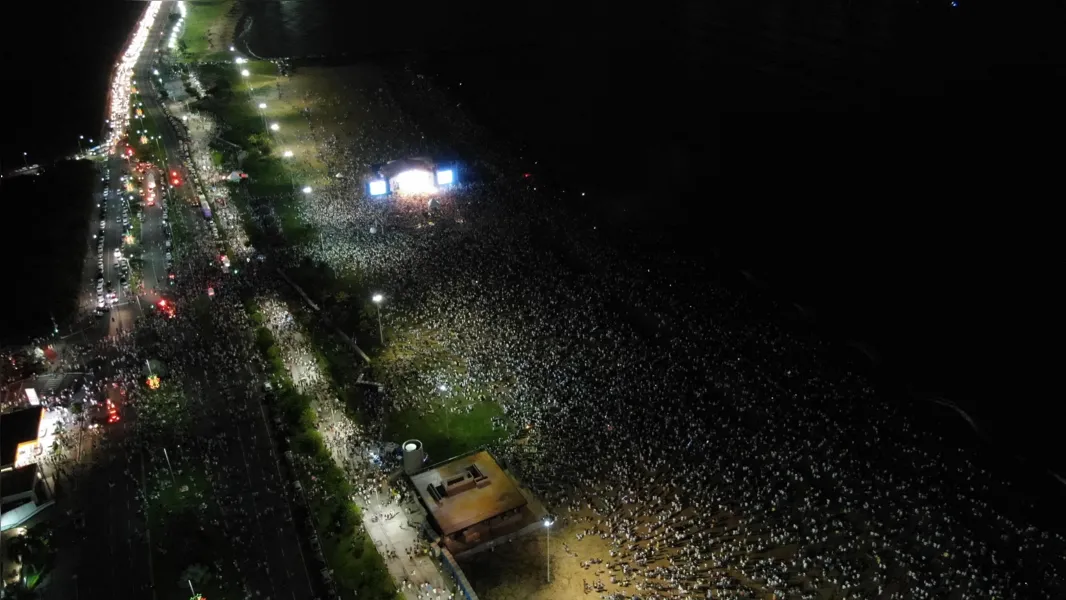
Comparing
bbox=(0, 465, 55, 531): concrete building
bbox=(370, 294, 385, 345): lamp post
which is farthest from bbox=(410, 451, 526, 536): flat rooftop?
bbox=(0, 465, 55, 531): concrete building

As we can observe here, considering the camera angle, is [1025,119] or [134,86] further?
[134,86]

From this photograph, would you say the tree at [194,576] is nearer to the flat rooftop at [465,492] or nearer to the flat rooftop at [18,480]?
the flat rooftop at [465,492]

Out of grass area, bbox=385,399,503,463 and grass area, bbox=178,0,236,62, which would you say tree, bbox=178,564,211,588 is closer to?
grass area, bbox=385,399,503,463

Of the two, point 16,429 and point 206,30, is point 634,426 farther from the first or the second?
point 206,30

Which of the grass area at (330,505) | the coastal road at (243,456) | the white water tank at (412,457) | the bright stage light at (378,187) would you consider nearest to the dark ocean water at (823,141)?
the bright stage light at (378,187)

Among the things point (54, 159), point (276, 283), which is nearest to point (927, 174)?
point (276, 283)

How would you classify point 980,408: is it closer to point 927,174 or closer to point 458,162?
point 927,174
